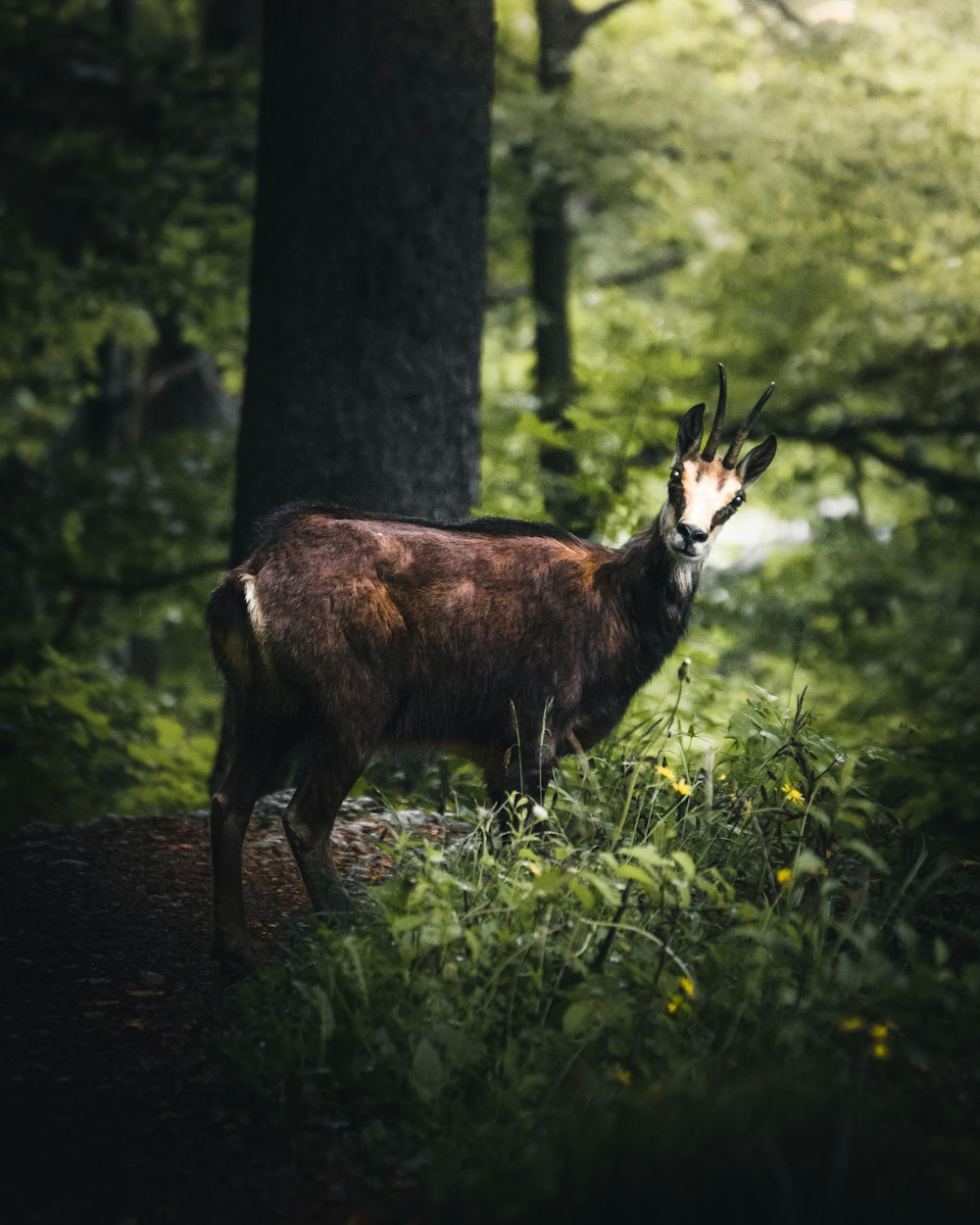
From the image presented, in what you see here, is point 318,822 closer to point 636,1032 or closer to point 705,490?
point 636,1032

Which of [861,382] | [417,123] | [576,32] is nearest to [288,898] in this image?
[417,123]

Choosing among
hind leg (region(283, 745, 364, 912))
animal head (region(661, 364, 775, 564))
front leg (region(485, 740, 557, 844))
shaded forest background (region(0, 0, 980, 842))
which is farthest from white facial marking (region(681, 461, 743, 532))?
shaded forest background (region(0, 0, 980, 842))

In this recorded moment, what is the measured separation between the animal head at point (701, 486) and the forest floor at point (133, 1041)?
1.83m

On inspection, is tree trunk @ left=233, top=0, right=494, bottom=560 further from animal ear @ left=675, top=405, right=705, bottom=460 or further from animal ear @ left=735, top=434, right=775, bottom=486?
animal ear @ left=735, top=434, right=775, bottom=486

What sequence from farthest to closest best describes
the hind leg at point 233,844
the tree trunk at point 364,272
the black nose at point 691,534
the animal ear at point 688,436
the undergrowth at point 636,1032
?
the tree trunk at point 364,272
the animal ear at point 688,436
the black nose at point 691,534
the hind leg at point 233,844
the undergrowth at point 636,1032

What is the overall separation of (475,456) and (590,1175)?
4.99 metres

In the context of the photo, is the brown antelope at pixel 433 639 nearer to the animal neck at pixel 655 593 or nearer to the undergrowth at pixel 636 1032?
the animal neck at pixel 655 593

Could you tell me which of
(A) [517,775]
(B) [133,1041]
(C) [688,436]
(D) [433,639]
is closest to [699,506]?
(C) [688,436]

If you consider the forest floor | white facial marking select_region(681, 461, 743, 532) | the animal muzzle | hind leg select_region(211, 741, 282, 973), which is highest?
white facial marking select_region(681, 461, 743, 532)

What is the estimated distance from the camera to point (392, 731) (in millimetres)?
5004

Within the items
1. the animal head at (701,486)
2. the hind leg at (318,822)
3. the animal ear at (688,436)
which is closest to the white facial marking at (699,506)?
the animal head at (701,486)

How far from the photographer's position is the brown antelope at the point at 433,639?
470cm

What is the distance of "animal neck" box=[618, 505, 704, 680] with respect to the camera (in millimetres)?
5266

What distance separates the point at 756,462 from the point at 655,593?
2.32 ft
